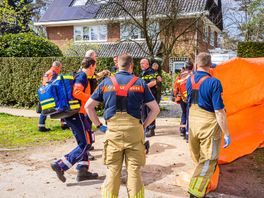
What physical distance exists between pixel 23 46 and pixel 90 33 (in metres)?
13.1

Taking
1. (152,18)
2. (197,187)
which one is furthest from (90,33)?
(197,187)

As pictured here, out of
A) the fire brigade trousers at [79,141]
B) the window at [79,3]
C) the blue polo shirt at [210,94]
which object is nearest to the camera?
the blue polo shirt at [210,94]

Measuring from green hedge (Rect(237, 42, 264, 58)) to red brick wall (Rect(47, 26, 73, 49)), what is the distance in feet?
72.5

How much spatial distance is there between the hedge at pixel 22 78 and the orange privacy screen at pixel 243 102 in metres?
9.48

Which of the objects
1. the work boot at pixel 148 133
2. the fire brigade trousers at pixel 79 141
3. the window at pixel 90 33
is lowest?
the work boot at pixel 148 133

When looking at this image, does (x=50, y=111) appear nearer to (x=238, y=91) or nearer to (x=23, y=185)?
(x=23, y=185)

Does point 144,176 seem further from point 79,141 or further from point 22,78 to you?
point 22,78

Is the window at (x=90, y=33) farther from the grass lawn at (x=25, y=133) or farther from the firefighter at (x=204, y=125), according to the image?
the firefighter at (x=204, y=125)

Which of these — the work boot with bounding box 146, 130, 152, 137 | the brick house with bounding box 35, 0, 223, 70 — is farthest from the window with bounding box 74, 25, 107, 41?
the work boot with bounding box 146, 130, 152, 137

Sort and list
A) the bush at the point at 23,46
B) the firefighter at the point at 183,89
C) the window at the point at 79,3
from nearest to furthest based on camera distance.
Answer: the firefighter at the point at 183,89, the bush at the point at 23,46, the window at the point at 79,3

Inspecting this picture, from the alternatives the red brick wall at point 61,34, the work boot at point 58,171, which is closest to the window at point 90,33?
the red brick wall at point 61,34

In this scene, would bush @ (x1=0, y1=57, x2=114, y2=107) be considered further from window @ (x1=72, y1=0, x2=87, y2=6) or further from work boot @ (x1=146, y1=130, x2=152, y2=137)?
window @ (x1=72, y1=0, x2=87, y2=6)

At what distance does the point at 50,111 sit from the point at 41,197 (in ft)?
4.44

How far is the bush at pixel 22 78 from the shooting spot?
49.6 ft
